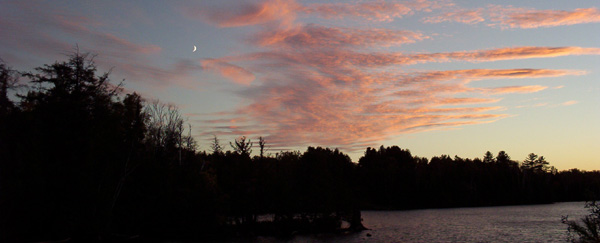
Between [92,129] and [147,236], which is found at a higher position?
[92,129]

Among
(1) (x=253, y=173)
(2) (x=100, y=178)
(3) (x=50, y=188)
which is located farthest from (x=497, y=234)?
(3) (x=50, y=188)

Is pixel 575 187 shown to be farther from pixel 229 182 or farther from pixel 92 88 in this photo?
pixel 92 88

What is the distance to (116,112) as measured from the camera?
5044 cm

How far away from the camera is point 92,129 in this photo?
4547 centimetres

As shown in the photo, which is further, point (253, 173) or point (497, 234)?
point (253, 173)

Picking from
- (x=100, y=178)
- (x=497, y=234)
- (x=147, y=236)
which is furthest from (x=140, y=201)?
(x=497, y=234)

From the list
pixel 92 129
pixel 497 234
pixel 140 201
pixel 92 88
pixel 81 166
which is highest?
pixel 92 88

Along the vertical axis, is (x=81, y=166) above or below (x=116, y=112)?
below

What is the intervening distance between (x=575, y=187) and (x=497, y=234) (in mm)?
136841

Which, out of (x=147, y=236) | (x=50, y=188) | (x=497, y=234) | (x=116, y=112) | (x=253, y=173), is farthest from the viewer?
(x=253, y=173)

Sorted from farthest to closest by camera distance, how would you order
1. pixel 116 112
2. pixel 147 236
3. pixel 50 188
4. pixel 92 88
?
1. pixel 147 236
2. pixel 116 112
3. pixel 92 88
4. pixel 50 188

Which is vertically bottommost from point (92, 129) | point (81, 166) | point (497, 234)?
point (497, 234)

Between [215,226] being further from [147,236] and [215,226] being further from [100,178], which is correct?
[100,178]

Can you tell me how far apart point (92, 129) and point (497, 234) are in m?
52.0
